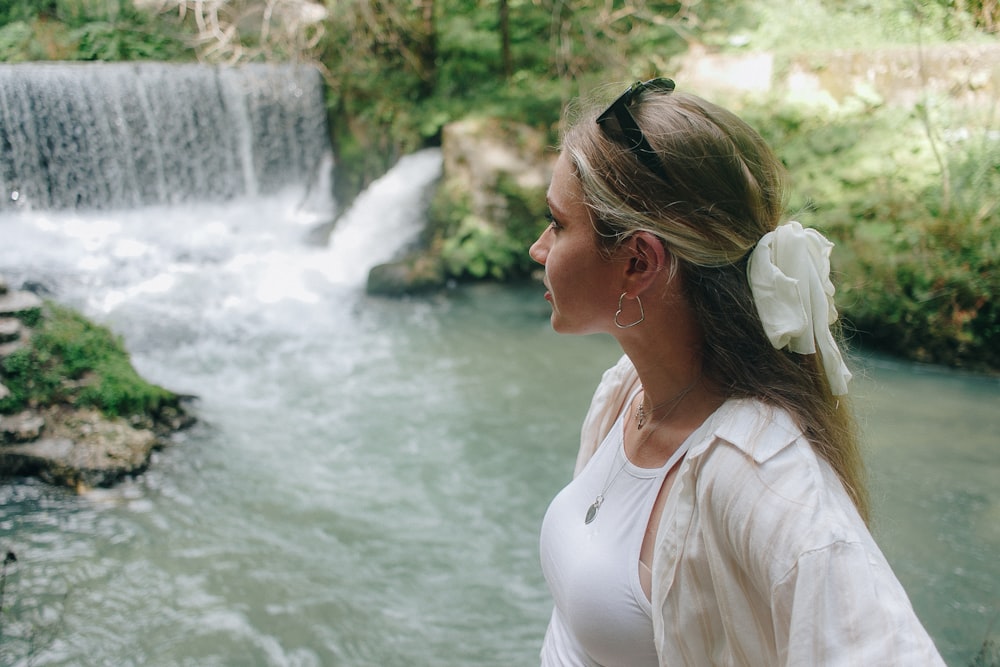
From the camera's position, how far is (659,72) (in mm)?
12102

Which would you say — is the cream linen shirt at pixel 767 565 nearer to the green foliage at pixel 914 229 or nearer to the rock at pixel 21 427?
the rock at pixel 21 427

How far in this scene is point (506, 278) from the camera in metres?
11.2

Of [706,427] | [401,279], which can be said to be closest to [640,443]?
[706,427]

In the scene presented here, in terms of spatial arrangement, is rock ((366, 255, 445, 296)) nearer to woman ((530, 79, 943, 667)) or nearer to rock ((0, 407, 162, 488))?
rock ((0, 407, 162, 488))

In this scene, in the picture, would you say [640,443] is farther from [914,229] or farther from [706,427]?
[914,229]

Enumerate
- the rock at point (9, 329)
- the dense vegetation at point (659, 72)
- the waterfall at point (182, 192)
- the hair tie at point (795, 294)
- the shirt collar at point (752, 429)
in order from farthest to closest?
1. the waterfall at point (182, 192)
2. the dense vegetation at point (659, 72)
3. the rock at point (9, 329)
4. the hair tie at point (795, 294)
5. the shirt collar at point (752, 429)

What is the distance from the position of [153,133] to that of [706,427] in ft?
43.5

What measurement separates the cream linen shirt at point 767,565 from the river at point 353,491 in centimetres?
65

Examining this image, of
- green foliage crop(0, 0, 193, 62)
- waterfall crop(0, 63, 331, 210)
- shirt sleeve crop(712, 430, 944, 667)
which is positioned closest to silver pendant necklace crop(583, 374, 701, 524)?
shirt sleeve crop(712, 430, 944, 667)

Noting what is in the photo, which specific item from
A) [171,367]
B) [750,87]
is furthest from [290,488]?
[750,87]

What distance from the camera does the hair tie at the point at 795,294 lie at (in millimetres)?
1237

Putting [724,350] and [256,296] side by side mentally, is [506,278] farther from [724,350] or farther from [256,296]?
[724,350]

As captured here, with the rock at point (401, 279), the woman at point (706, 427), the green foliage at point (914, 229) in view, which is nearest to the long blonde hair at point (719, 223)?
the woman at point (706, 427)

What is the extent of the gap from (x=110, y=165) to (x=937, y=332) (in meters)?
12.2
